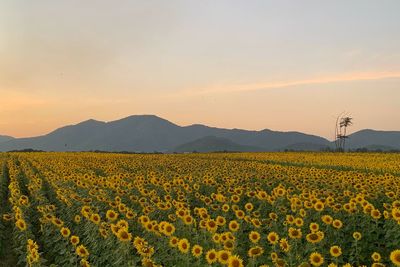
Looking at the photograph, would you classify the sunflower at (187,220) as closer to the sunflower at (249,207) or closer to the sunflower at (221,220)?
the sunflower at (221,220)

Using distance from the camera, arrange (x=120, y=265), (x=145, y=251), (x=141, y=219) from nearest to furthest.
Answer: (x=145, y=251), (x=120, y=265), (x=141, y=219)

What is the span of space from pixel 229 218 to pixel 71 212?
18.7 feet

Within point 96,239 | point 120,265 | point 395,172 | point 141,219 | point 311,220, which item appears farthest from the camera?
point 395,172

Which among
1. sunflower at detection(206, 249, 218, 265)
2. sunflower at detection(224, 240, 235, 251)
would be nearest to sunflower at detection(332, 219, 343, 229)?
sunflower at detection(224, 240, 235, 251)

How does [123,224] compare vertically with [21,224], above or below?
above

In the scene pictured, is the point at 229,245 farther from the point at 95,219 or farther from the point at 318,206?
the point at 95,219

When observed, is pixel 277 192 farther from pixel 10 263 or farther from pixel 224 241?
pixel 10 263

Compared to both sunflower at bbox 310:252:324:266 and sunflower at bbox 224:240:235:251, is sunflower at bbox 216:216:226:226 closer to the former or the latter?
sunflower at bbox 224:240:235:251

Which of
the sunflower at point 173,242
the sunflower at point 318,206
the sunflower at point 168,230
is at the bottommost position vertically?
the sunflower at point 173,242

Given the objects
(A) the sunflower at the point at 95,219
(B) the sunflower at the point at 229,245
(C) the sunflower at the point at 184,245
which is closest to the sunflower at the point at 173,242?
(C) the sunflower at the point at 184,245

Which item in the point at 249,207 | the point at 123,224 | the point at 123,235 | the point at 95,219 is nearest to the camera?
the point at 123,235

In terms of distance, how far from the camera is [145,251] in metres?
7.97

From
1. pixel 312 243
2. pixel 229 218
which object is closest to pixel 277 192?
pixel 229 218

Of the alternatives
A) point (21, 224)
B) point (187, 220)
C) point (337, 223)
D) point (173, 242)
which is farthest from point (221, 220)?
point (21, 224)
